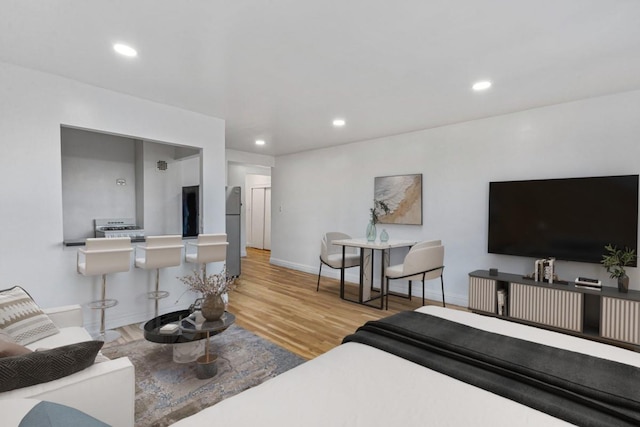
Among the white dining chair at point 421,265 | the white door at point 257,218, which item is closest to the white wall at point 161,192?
the white dining chair at point 421,265

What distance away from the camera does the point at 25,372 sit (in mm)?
1192

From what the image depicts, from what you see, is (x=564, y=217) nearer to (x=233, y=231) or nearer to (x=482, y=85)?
(x=482, y=85)

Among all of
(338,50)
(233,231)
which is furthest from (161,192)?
(338,50)

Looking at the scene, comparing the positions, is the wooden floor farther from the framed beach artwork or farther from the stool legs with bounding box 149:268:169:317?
the framed beach artwork

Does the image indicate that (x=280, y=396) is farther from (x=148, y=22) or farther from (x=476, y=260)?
(x=476, y=260)

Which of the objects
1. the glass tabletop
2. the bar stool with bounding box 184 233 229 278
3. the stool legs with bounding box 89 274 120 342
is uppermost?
the bar stool with bounding box 184 233 229 278

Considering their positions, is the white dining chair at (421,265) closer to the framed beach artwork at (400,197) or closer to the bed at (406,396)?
the framed beach artwork at (400,197)

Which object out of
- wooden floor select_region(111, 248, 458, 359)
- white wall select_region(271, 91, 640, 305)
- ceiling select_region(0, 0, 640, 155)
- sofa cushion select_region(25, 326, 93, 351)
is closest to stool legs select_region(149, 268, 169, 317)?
wooden floor select_region(111, 248, 458, 359)

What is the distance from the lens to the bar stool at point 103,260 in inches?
113

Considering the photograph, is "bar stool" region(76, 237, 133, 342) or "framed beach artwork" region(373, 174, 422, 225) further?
"framed beach artwork" region(373, 174, 422, 225)

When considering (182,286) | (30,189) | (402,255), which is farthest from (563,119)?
(30,189)

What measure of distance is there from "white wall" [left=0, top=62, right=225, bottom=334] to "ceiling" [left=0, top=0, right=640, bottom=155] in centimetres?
19

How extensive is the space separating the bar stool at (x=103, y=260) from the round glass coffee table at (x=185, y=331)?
836mm

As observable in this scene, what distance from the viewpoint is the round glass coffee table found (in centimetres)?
228
